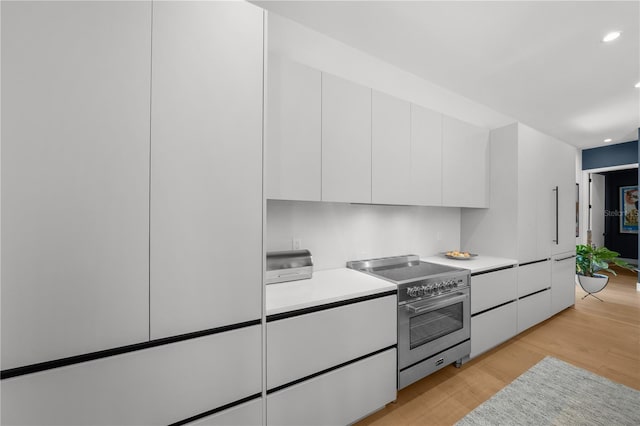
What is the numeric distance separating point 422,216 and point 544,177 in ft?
5.69

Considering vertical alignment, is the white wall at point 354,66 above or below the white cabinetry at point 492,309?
above

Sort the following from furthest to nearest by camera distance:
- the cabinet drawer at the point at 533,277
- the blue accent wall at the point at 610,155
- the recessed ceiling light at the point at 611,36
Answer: the blue accent wall at the point at 610,155, the cabinet drawer at the point at 533,277, the recessed ceiling light at the point at 611,36

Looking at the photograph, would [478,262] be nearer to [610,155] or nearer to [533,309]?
[533,309]

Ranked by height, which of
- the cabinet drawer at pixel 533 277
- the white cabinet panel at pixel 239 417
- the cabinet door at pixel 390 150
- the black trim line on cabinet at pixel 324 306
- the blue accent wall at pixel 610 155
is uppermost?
the blue accent wall at pixel 610 155

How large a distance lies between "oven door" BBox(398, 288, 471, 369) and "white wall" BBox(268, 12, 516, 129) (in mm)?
2103

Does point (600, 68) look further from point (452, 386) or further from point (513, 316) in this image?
point (452, 386)

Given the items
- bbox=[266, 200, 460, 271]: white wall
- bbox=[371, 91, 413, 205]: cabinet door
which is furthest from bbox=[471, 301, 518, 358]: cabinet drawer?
bbox=[371, 91, 413, 205]: cabinet door

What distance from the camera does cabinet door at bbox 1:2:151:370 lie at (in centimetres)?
85

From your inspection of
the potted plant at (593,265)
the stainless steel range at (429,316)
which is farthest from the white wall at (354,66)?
the potted plant at (593,265)

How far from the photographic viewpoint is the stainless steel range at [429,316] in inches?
73.2

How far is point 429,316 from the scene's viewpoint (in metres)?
2.04

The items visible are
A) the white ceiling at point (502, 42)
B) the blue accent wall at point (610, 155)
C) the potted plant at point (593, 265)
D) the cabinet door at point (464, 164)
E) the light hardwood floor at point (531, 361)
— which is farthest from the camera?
the blue accent wall at point (610, 155)

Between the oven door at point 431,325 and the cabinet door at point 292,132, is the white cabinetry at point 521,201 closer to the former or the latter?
the oven door at point 431,325

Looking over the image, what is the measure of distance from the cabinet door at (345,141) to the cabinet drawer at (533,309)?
2.41 meters
